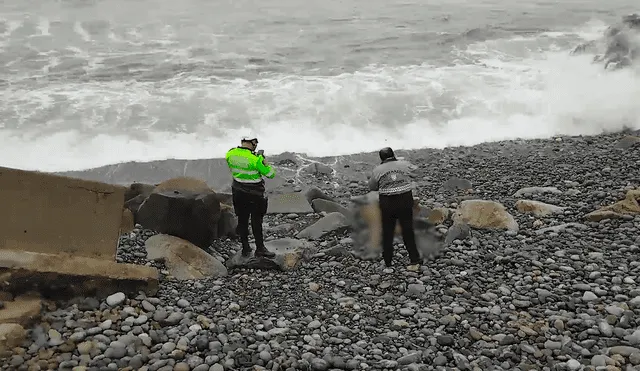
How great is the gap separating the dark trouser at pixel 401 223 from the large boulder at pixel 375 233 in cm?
25

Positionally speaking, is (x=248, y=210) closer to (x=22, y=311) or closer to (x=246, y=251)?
(x=246, y=251)

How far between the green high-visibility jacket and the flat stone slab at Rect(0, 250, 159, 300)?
1.90 metres

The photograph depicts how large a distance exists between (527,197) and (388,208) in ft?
12.1

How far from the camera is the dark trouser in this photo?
770 cm

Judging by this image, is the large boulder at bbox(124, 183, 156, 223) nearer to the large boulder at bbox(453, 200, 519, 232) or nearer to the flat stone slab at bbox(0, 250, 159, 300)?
the flat stone slab at bbox(0, 250, 159, 300)

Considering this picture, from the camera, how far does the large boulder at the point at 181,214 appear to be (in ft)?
26.1

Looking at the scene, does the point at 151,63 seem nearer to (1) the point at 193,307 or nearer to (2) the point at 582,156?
(2) the point at 582,156

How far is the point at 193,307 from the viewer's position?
20.6 ft

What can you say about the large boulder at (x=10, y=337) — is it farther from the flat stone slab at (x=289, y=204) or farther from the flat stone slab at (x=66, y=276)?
the flat stone slab at (x=289, y=204)

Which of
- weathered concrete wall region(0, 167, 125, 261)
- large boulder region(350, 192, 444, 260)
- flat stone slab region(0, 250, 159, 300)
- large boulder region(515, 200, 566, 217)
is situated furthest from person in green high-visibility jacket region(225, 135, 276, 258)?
large boulder region(515, 200, 566, 217)

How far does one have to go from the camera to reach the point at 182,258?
7438mm

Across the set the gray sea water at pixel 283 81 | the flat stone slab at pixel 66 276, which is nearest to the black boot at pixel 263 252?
the flat stone slab at pixel 66 276

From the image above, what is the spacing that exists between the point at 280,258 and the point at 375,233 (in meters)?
1.59

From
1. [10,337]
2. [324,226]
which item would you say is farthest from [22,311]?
[324,226]
